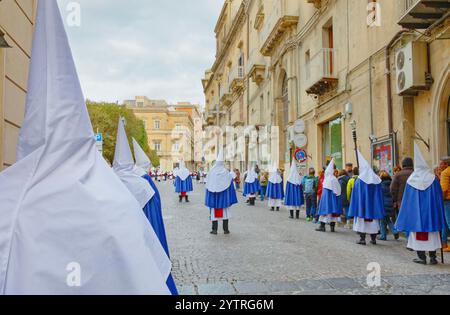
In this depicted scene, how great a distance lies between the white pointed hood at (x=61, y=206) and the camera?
5.13 feet

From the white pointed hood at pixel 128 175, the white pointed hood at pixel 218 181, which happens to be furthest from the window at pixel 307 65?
the white pointed hood at pixel 128 175

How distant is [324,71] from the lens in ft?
56.0

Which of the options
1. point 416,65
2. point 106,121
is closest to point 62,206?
point 416,65

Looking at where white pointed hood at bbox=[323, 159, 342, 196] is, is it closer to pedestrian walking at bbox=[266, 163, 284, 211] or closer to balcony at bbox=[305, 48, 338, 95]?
balcony at bbox=[305, 48, 338, 95]

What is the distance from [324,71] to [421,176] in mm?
9658

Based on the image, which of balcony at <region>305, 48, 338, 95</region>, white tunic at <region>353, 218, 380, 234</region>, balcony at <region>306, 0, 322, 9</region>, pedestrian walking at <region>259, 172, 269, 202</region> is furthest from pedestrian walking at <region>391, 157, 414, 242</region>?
pedestrian walking at <region>259, 172, 269, 202</region>

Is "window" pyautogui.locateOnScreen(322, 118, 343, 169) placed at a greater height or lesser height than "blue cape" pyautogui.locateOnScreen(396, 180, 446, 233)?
greater

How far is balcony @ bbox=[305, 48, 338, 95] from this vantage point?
55.9 ft

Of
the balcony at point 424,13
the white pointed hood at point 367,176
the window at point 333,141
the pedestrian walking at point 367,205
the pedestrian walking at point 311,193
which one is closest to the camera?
the balcony at point 424,13

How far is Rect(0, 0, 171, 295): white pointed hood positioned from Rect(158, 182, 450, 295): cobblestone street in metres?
4.35

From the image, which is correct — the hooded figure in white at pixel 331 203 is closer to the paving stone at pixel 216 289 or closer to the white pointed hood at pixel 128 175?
the paving stone at pixel 216 289

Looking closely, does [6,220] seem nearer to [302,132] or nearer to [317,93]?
[317,93]

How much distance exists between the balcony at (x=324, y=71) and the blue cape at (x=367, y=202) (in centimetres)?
757

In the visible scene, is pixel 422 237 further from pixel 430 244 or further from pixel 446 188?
pixel 446 188
